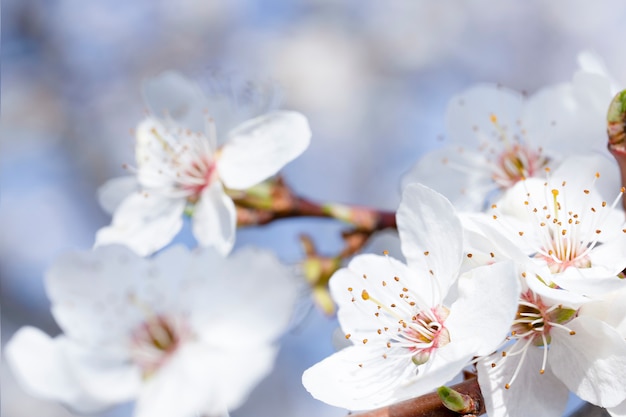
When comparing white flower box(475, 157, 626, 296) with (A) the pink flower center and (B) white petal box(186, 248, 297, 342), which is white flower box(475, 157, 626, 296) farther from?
(A) the pink flower center

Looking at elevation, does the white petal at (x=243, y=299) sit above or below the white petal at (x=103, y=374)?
above

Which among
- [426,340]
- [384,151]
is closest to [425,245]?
[426,340]

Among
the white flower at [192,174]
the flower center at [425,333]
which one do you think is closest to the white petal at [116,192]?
the white flower at [192,174]

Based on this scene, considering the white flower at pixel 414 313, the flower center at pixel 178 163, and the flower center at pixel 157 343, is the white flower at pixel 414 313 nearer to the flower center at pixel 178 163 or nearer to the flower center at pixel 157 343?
the flower center at pixel 157 343

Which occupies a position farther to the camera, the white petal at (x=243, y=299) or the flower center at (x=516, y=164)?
the flower center at (x=516, y=164)

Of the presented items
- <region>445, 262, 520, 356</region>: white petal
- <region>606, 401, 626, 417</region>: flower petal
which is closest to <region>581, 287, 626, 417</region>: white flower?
<region>606, 401, 626, 417</region>: flower petal
